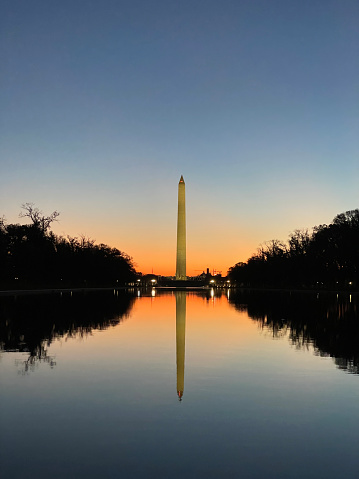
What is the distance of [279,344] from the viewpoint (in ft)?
59.2

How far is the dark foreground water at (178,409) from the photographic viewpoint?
6266mm

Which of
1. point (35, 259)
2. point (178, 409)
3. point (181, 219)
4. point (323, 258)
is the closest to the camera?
point (178, 409)

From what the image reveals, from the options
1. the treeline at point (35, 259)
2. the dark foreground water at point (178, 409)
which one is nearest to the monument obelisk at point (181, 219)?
the treeline at point (35, 259)

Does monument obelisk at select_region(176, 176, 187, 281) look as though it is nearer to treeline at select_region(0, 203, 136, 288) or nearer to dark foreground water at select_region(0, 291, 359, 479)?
treeline at select_region(0, 203, 136, 288)

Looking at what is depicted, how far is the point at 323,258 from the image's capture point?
94250 mm

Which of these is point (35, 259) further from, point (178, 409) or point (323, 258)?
point (178, 409)

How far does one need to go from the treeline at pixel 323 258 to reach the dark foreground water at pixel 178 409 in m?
74.6

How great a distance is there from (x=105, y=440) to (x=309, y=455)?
2.65 m

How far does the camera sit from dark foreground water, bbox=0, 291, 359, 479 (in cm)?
627

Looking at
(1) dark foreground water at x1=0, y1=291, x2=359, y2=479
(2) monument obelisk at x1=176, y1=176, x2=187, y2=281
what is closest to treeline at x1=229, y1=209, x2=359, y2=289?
(2) monument obelisk at x1=176, y1=176, x2=187, y2=281

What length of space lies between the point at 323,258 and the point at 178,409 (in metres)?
89.1

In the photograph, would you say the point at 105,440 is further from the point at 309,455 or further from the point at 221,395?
the point at 221,395

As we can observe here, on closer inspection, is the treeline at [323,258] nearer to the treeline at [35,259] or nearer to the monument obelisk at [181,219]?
the monument obelisk at [181,219]

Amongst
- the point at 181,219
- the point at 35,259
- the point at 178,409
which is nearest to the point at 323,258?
the point at 181,219
